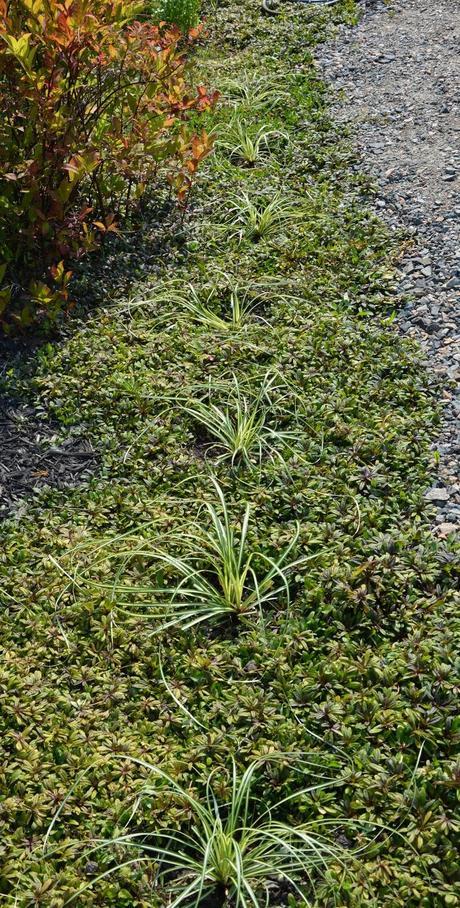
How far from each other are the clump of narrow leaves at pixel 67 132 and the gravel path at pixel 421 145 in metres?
1.36

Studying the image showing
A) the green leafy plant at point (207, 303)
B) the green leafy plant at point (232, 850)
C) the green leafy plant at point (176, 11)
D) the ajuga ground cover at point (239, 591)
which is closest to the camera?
the green leafy plant at point (232, 850)

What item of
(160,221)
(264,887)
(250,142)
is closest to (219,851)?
(264,887)

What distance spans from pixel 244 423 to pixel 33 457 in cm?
94

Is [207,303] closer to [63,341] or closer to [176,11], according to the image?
[63,341]

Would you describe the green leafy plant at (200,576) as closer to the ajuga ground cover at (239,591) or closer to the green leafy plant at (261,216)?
the ajuga ground cover at (239,591)

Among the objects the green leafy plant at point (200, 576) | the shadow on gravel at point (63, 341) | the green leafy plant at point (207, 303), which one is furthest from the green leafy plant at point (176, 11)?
the green leafy plant at point (200, 576)

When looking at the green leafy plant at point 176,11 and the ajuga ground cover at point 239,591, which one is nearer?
the ajuga ground cover at point 239,591

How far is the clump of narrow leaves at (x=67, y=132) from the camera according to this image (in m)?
3.98

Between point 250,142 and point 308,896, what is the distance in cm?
469

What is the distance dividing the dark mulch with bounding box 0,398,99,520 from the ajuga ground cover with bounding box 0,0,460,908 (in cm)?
9

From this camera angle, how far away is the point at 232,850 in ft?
7.59

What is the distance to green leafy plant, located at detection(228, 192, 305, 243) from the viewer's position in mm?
4945

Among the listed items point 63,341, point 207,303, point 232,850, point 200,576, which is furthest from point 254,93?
point 232,850

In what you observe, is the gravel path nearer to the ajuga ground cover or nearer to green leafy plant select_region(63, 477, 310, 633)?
the ajuga ground cover
